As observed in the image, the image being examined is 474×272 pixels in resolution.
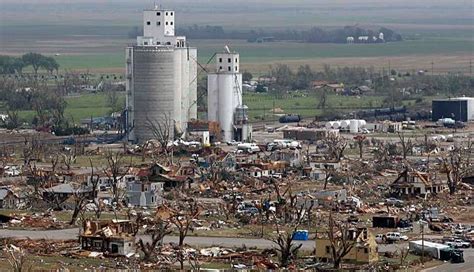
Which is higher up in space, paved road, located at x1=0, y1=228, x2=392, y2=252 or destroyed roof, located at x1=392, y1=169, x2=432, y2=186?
destroyed roof, located at x1=392, y1=169, x2=432, y2=186

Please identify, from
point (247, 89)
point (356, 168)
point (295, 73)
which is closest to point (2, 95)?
point (247, 89)

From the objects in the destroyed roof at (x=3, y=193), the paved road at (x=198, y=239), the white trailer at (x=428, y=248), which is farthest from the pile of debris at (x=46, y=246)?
the destroyed roof at (x=3, y=193)

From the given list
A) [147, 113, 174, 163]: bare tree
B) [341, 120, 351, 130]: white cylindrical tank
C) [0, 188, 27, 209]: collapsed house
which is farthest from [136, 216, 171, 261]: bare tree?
[341, 120, 351, 130]: white cylindrical tank

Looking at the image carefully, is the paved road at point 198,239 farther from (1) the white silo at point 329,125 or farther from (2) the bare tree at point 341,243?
(1) the white silo at point 329,125

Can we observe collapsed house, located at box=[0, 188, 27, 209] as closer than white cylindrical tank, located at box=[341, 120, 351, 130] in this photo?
Yes

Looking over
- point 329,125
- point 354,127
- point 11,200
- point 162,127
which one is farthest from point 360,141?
point 11,200

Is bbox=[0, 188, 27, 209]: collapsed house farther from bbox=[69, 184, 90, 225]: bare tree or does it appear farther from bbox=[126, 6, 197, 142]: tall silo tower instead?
bbox=[126, 6, 197, 142]: tall silo tower
